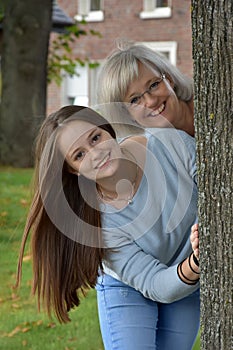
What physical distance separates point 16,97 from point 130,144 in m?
10.2

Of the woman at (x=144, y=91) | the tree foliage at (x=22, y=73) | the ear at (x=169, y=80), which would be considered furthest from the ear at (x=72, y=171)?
the tree foliage at (x=22, y=73)

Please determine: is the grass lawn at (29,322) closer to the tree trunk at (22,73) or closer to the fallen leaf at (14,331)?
the fallen leaf at (14,331)

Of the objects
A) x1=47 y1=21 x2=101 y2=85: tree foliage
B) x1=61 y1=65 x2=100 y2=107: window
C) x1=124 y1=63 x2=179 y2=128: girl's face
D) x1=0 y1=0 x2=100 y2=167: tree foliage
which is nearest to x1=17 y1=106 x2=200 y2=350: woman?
x1=124 y1=63 x2=179 y2=128: girl's face

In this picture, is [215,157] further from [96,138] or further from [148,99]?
[148,99]

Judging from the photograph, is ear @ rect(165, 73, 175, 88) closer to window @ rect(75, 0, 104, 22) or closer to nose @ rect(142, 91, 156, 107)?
nose @ rect(142, 91, 156, 107)

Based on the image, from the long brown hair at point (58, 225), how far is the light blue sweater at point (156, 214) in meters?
0.07

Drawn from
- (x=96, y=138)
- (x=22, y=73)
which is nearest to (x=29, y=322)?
(x=96, y=138)

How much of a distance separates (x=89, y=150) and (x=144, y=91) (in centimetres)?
54

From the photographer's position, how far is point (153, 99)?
3652mm

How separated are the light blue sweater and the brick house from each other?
63.0ft

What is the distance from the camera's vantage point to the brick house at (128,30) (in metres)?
23.2

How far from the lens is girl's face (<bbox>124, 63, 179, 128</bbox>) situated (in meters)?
3.66

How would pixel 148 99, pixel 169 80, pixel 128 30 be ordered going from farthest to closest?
1. pixel 128 30
2. pixel 169 80
3. pixel 148 99

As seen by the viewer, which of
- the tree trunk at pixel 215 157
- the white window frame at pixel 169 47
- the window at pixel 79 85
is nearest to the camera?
the tree trunk at pixel 215 157
